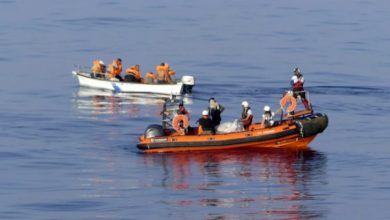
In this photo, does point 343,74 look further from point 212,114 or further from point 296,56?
point 212,114

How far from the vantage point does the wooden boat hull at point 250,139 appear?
4703 cm

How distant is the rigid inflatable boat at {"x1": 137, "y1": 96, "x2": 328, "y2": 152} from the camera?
47.1m

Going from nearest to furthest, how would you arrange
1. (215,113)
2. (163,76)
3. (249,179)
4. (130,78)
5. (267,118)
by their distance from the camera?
(249,179), (267,118), (215,113), (163,76), (130,78)

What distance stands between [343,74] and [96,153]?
991 inches

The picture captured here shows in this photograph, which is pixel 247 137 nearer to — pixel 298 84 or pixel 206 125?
pixel 206 125

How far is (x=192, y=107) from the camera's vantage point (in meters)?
59.1

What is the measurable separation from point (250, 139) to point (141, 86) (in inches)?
634

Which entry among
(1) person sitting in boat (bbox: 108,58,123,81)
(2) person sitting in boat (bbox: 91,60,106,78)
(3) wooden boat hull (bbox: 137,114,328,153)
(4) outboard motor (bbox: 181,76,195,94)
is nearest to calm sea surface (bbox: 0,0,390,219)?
(3) wooden boat hull (bbox: 137,114,328,153)

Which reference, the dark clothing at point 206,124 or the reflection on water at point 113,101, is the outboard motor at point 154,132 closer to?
the dark clothing at point 206,124

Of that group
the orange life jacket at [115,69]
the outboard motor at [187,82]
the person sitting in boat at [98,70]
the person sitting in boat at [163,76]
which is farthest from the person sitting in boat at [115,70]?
the outboard motor at [187,82]

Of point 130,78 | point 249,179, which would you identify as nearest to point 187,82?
point 130,78

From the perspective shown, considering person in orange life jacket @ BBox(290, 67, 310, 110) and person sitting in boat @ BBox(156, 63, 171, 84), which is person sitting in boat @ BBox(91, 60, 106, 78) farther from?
person in orange life jacket @ BBox(290, 67, 310, 110)

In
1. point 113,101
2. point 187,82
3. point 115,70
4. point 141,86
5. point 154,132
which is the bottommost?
point 154,132

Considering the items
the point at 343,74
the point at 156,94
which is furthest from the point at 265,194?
the point at 343,74
